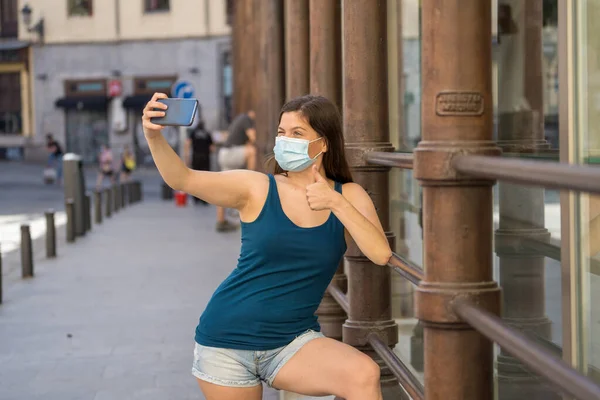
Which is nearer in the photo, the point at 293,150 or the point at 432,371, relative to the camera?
the point at 432,371

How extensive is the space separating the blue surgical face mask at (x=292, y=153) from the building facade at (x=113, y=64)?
143 ft

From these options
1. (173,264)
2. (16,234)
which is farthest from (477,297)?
(16,234)

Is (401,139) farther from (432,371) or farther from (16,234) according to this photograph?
(16,234)

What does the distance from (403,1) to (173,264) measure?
601cm

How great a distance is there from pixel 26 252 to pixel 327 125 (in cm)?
872

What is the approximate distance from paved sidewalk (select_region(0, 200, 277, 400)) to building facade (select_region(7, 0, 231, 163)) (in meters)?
31.6

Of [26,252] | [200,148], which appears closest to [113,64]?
[200,148]

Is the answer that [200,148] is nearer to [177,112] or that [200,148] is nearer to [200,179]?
[200,179]

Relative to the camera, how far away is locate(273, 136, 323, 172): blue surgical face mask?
371 centimetres

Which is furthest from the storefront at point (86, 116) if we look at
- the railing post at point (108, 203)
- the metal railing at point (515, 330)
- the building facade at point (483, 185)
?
the metal railing at point (515, 330)

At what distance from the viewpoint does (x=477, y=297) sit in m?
3.07

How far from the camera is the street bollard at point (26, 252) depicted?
12.0 m

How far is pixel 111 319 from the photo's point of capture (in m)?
9.30

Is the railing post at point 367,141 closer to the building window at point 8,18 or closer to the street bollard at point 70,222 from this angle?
the street bollard at point 70,222
